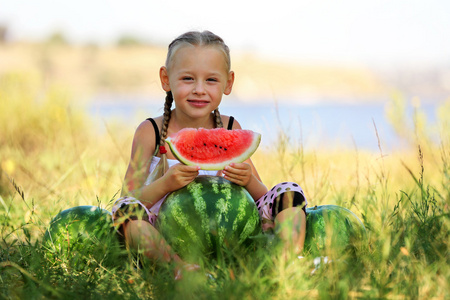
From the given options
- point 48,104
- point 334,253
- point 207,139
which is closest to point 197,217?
point 207,139

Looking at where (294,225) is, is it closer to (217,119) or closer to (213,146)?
(213,146)

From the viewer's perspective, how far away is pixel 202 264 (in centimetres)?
279

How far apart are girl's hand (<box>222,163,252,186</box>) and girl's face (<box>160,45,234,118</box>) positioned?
62 centimetres

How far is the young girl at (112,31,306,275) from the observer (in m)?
3.23

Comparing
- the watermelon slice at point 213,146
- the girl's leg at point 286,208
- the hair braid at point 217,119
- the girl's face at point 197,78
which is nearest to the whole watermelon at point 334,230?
the girl's leg at point 286,208

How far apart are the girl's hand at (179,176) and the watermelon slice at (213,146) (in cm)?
8

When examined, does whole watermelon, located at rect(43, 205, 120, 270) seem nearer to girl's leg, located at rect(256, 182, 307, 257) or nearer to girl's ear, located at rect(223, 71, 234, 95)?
girl's leg, located at rect(256, 182, 307, 257)

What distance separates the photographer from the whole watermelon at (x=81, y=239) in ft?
10.2

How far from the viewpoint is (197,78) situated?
3.65 meters

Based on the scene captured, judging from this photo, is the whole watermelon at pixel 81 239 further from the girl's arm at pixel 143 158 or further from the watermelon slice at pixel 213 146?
the watermelon slice at pixel 213 146

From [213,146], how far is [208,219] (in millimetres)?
610

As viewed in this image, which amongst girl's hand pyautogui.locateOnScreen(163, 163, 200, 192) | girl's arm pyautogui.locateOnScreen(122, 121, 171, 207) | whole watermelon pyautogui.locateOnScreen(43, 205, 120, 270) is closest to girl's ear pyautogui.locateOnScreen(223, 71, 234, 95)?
girl's arm pyautogui.locateOnScreen(122, 121, 171, 207)

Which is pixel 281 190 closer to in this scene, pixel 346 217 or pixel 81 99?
pixel 346 217

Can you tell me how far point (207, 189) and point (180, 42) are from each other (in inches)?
48.2
